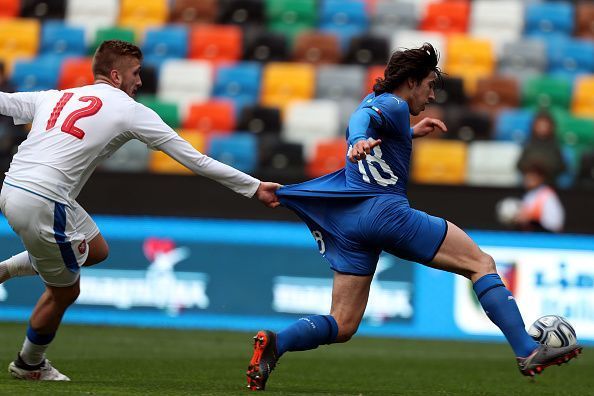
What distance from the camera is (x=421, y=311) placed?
506 inches

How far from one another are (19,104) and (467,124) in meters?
9.55

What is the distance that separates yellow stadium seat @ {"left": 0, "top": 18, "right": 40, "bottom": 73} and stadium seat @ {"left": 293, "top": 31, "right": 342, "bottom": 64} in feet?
12.7

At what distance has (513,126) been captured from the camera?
15.6m

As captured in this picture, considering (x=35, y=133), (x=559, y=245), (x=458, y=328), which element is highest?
(x=35, y=133)

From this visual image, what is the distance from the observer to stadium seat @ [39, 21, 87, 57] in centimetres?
1717

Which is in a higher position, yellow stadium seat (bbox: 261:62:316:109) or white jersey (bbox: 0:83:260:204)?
yellow stadium seat (bbox: 261:62:316:109)

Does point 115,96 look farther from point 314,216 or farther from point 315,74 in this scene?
point 315,74

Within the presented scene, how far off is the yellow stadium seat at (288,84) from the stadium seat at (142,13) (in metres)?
2.27

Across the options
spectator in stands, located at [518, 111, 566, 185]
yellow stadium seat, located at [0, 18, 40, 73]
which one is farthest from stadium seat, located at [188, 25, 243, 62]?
spectator in stands, located at [518, 111, 566, 185]

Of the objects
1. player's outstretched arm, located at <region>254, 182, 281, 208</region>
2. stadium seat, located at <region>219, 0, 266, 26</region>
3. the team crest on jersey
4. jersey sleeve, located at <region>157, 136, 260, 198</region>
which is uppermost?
stadium seat, located at <region>219, 0, 266, 26</region>

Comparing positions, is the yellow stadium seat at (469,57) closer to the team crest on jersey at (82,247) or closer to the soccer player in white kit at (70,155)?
the soccer player in white kit at (70,155)

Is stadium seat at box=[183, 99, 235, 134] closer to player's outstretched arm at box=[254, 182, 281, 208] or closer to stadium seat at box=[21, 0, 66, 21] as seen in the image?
stadium seat at box=[21, 0, 66, 21]

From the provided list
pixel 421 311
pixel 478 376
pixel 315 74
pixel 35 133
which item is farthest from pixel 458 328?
pixel 35 133

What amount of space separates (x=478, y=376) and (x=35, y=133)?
13.0ft
